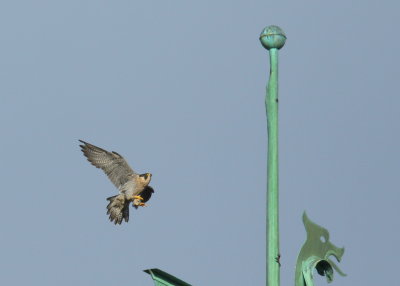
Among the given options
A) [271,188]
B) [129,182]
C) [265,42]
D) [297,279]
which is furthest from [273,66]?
[129,182]

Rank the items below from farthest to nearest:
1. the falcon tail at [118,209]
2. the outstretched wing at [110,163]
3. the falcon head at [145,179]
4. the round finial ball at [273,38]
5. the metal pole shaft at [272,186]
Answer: the outstretched wing at [110,163] → the falcon head at [145,179] → the falcon tail at [118,209] → the round finial ball at [273,38] → the metal pole shaft at [272,186]

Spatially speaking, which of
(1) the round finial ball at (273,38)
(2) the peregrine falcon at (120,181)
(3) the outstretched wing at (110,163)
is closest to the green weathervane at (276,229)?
(1) the round finial ball at (273,38)

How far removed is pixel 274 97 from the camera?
8.02 meters

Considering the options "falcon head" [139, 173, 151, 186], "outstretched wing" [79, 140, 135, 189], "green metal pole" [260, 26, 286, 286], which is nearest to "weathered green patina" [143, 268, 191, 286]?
"green metal pole" [260, 26, 286, 286]

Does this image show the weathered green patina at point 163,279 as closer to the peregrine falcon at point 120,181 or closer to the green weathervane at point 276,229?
the green weathervane at point 276,229

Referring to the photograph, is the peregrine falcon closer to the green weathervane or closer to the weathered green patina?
the green weathervane

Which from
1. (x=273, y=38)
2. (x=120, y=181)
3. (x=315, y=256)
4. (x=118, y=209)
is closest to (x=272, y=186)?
(x=315, y=256)

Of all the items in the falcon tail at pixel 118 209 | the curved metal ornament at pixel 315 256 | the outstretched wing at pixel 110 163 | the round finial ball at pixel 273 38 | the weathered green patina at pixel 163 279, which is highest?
the outstretched wing at pixel 110 163

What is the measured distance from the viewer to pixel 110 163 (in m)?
14.7

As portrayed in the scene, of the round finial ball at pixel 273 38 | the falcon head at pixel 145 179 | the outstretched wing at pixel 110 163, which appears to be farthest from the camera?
the outstretched wing at pixel 110 163

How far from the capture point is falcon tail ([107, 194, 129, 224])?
12416 mm

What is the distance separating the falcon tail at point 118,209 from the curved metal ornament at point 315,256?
4.25 meters

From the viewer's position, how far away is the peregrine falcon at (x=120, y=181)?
42.0ft

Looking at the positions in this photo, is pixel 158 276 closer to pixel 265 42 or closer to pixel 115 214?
pixel 265 42
